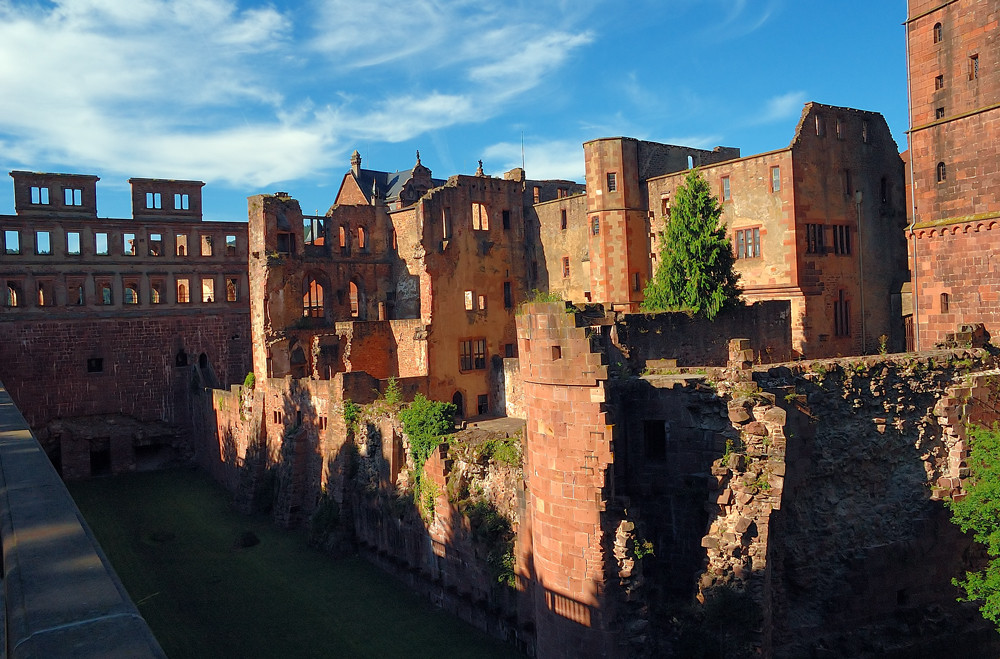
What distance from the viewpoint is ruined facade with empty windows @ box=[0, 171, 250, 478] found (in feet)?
120

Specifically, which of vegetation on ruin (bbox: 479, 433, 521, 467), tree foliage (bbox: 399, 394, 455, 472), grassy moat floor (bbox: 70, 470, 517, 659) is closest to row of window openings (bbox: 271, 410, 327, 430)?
grassy moat floor (bbox: 70, 470, 517, 659)

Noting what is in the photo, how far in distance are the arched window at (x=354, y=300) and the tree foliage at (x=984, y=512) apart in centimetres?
2795

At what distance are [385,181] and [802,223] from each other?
4012 centimetres

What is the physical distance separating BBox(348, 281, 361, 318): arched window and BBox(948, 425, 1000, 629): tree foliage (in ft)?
91.7

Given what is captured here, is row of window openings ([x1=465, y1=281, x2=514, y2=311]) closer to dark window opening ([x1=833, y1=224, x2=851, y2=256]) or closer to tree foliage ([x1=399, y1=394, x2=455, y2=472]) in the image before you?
dark window opening ([x1=833, y1=224, x2=851, y2=256])

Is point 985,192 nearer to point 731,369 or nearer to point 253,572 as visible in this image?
point 731,369

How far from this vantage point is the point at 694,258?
26375 mm

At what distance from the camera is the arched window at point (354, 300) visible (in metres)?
39.0

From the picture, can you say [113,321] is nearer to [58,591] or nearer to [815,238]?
[815,238]

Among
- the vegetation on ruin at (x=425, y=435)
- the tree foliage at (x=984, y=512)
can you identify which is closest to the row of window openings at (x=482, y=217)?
the vegetation on ruin at (x=425, y=435)

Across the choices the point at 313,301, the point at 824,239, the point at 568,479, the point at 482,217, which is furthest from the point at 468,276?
the point at 568,479

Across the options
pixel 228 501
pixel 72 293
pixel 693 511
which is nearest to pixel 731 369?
pixel 693 511

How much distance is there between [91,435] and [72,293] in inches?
329

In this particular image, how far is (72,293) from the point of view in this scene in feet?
133
